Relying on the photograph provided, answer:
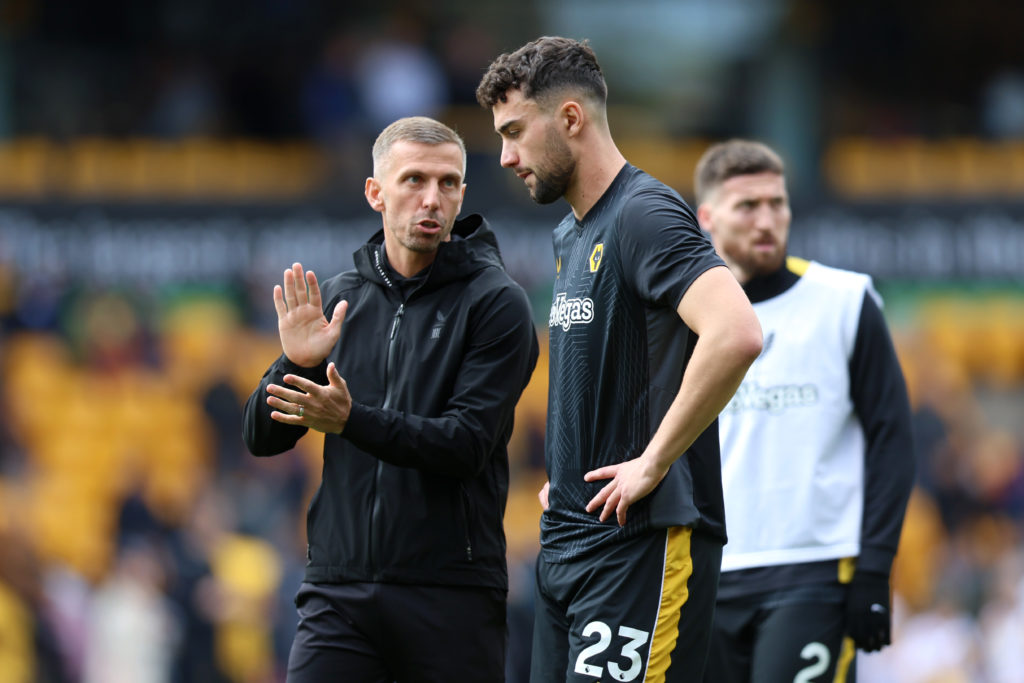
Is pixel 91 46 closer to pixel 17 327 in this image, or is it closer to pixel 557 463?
pixel 17 327

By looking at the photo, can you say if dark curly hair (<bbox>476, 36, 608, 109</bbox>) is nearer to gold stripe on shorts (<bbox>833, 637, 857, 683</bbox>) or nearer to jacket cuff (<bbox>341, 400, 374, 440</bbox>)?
jacket cuff (<bbox>341, 400, 374, 440</bbox>)

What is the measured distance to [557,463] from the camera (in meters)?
4.02

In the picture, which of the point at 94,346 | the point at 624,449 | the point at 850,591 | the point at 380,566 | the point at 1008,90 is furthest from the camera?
the point at 1008,90

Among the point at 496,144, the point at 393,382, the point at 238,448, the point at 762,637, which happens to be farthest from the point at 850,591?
the point at 496,144

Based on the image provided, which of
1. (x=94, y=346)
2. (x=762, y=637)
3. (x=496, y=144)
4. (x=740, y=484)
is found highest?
(x=496, y=144)

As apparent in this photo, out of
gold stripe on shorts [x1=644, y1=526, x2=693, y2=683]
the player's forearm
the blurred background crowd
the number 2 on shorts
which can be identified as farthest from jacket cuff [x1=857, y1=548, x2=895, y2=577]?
the blurred background crowd

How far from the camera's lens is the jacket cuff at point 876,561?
4777 millimetres

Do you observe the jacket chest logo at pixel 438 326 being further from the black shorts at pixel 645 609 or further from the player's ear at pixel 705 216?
the player's ear at pixel 705 216

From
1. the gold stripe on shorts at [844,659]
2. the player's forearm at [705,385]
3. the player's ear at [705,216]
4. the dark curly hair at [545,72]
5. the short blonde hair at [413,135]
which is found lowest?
the gold stripe on shorts at [844,659]

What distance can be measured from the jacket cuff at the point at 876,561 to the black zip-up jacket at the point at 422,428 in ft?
4.09

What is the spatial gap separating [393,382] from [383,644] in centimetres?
76

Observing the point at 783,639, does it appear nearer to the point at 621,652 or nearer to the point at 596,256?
the point at 621,652

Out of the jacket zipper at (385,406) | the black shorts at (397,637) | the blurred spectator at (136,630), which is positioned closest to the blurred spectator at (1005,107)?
the blurred spectator at (136,630)

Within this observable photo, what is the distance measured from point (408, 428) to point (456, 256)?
62 cm
